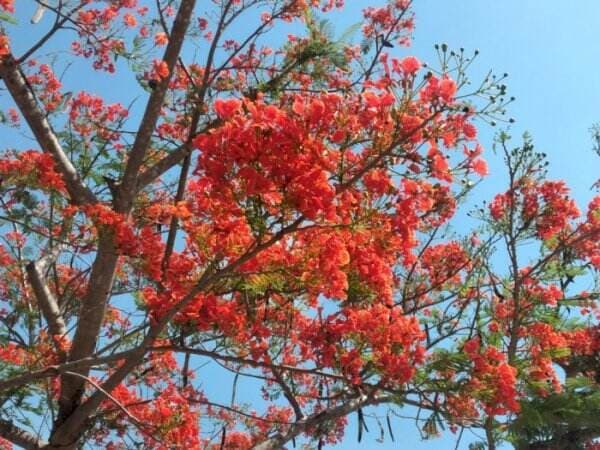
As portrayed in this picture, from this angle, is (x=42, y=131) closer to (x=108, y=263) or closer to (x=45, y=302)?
(x=108, y=263)

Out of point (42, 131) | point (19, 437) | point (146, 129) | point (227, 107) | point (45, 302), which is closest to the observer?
point (227, 107)

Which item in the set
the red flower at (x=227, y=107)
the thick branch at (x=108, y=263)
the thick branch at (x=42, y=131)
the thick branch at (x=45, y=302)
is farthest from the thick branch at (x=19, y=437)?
the red flower at (x=227, y=107)

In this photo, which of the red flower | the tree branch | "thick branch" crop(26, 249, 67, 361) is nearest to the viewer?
the red flower

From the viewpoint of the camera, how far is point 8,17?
552 centimetres

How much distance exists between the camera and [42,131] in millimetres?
6207

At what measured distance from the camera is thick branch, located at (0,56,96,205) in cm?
614

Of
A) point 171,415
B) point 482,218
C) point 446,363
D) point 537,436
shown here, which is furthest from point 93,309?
point 537,436

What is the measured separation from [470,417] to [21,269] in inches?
213

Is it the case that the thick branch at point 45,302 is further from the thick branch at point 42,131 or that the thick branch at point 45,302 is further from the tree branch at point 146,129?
the tree branch at point 146,129

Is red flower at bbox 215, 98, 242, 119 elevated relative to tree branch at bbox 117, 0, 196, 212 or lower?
lower

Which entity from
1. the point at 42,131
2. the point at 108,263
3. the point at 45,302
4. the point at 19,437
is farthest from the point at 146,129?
the point at 19,437

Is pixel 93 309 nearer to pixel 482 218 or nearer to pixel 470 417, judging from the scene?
pixel 470 417

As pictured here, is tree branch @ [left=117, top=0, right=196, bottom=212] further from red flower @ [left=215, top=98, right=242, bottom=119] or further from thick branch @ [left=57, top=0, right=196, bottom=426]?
red flower @ [left=215, top=98, right=242, bottom=119]

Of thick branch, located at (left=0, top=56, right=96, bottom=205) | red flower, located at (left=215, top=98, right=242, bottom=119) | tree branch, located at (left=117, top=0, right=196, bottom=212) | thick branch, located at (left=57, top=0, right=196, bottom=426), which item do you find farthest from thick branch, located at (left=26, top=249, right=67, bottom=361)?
red flower, located at (left=215, top=98, right=242, bottom=119)
